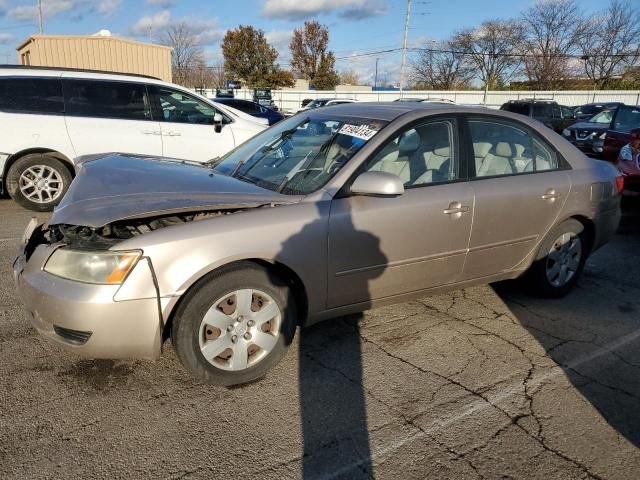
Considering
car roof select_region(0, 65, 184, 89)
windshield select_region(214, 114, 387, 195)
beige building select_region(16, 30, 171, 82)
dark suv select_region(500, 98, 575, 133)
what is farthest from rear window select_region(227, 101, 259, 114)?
windshield select_region(214, 114, 387, 195)

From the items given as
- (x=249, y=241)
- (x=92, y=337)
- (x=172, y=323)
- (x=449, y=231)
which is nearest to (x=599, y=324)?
(x=449, y=231)

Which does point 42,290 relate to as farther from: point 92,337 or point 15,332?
point 15,332

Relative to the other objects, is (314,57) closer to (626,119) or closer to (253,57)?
(253,57)

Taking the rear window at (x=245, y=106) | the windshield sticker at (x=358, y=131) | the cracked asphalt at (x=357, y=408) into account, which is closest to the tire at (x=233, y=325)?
the cracked asphalt at (x=357, y=408)

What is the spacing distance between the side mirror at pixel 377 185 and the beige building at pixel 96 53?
1763cm

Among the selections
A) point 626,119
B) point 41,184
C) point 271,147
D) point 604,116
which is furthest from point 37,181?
point 604,116

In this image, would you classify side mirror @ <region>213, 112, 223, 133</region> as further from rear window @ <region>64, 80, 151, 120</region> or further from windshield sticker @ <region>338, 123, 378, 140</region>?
windshield sticker @ <region>338, 123, 378, 140</region>

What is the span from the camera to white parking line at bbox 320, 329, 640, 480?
235cm

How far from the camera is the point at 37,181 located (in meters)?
6.72

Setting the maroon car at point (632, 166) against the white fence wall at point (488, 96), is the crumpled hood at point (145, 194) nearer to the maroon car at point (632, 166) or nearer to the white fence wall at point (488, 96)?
the maroon car at point (632, 166)

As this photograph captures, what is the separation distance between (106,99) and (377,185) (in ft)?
18.4

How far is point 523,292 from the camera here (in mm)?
4535

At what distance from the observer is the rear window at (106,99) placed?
22.6 feet

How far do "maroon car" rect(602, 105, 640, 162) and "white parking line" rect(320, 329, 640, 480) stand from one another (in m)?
6.67
